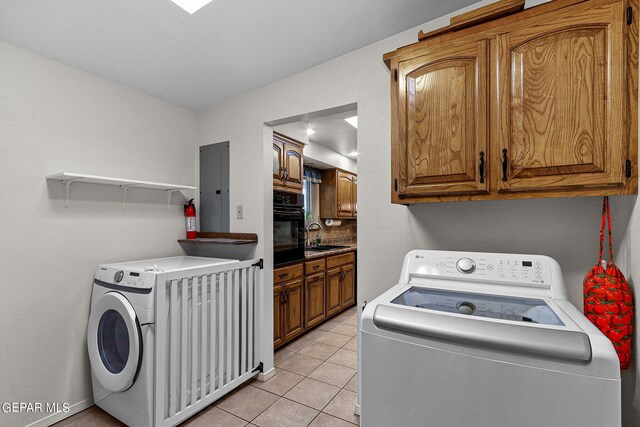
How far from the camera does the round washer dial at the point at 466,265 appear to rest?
1.39 meters

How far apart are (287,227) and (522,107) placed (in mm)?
2219

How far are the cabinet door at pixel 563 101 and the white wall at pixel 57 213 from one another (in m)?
2.62

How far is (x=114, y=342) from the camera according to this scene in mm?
1976

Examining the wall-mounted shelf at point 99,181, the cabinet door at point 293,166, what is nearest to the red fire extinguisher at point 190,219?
the wall-mounted shelf at point 99,181

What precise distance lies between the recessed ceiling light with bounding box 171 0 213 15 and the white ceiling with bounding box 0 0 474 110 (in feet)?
0.09

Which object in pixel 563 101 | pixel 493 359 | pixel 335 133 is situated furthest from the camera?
pixel 335 133

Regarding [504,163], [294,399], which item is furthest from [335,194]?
[504,163]

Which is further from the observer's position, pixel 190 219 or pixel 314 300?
pixel 314 300

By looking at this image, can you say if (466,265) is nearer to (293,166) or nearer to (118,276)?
(118,276)

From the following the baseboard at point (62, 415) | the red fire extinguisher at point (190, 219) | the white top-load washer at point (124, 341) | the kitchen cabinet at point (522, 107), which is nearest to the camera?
the kitchen cabinet at point (522, 107)

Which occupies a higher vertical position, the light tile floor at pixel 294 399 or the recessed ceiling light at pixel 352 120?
the recessed ceiling light at pixel 352 120

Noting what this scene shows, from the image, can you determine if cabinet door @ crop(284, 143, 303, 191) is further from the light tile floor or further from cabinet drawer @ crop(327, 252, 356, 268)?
the light tile floor

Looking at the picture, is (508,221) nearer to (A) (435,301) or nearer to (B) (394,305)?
(A) (435,301)

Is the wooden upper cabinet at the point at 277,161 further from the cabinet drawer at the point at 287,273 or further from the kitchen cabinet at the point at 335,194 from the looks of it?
the kitchen cabinet at the point at 335,194
